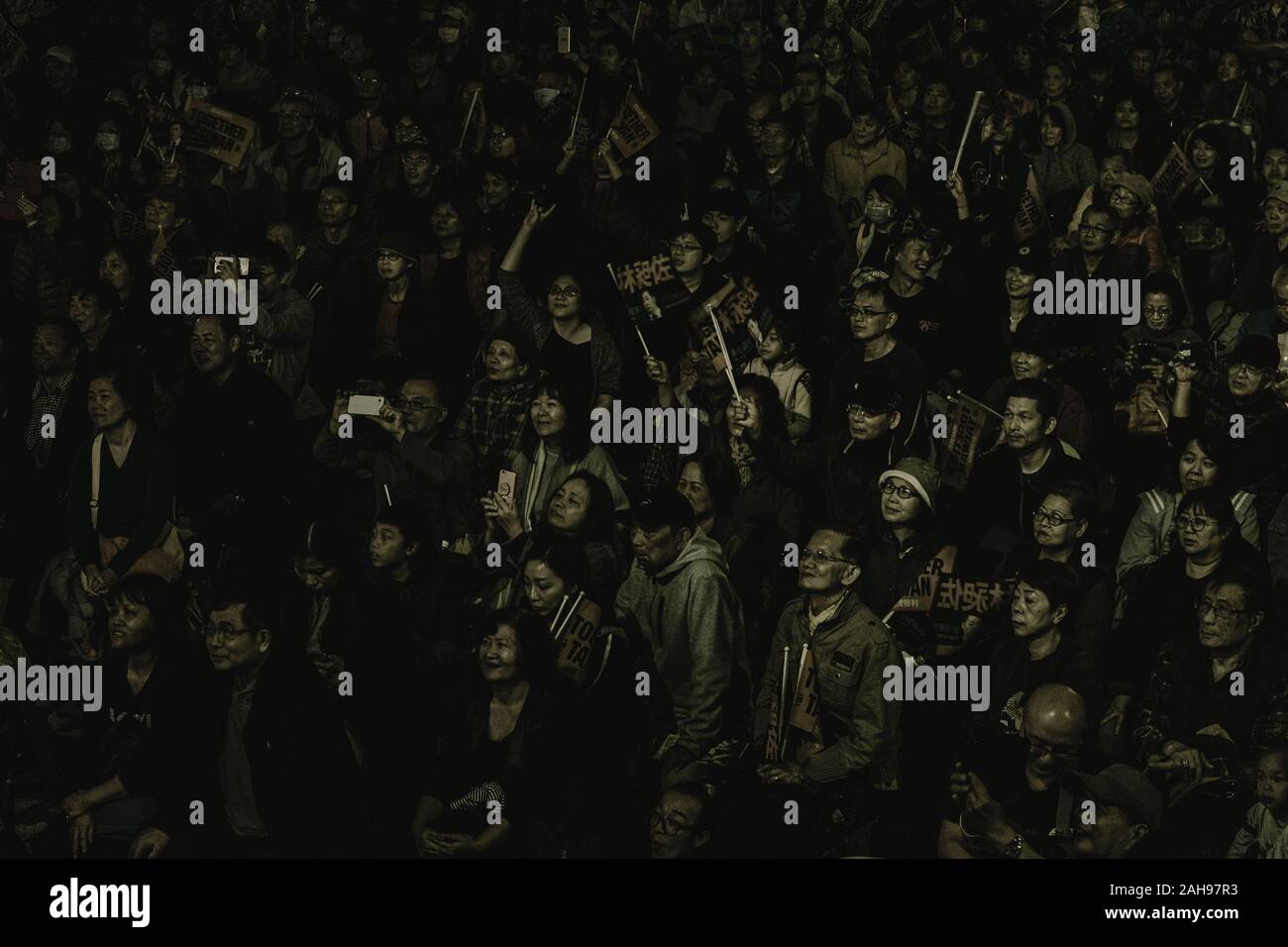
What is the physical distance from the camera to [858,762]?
10.8m

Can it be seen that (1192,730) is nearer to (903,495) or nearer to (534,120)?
(903,495)

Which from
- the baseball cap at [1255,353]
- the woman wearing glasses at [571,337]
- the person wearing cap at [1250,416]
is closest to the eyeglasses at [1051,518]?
the person wearing cap at [1250,416]

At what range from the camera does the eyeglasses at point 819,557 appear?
10867 millimetres

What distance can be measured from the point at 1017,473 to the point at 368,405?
3555 millimetres

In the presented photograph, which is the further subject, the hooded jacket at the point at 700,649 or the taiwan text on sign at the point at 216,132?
the taiwan text on sign at the point at 216,132

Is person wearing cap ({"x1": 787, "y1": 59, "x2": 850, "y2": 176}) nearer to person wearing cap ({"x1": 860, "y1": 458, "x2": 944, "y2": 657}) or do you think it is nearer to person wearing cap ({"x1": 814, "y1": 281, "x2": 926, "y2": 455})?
person wearing cap ({"x1": 814, "y1": 281, "x2": 926, "y2": 455})

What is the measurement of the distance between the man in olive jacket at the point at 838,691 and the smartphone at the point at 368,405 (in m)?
2.50

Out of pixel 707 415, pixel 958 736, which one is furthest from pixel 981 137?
pixel 958 736

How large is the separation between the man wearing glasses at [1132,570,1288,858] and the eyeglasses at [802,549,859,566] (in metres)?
1.75

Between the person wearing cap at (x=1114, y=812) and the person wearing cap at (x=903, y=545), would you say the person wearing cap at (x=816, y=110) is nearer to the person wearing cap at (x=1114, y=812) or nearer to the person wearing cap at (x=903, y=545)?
the person wearing cap at (x=903, y=545)

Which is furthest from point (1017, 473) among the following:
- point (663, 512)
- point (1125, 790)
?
point (663, 512)

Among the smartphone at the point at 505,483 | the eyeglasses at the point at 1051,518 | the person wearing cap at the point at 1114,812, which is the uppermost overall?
the smartphone at the point at 505,483

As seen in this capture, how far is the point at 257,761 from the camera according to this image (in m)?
11.0

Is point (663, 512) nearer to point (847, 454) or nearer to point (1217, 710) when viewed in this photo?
point (847, 454)
